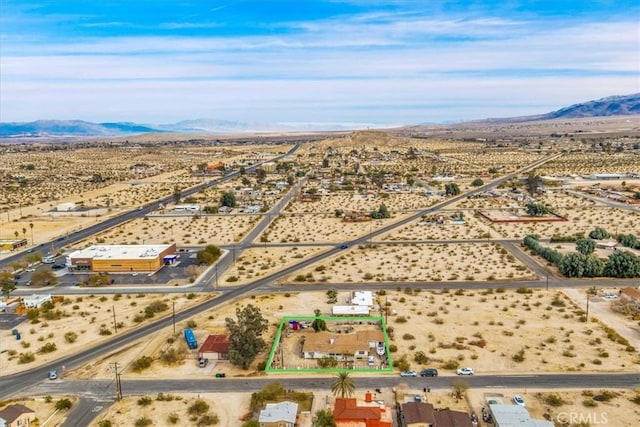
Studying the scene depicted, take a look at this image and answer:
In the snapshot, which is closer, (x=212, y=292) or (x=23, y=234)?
(x=212, y=292)

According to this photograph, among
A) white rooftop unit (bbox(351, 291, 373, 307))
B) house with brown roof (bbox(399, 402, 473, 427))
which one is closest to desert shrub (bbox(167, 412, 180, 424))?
house with brown roof (bbox(399, 402, 473, 427))

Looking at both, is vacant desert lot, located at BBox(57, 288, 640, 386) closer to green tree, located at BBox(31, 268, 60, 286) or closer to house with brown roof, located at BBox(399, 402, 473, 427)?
house with brown roof, located at BBox(399, 402, 473, 427)

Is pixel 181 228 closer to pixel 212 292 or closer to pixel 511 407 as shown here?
pixel 212 292

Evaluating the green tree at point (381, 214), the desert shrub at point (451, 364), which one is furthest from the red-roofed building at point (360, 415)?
the green tree at point (381, 214)

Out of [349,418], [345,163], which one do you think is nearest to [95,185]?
[345,163]

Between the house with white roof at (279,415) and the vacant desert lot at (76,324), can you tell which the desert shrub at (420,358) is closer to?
the house with white roof at (279,415)

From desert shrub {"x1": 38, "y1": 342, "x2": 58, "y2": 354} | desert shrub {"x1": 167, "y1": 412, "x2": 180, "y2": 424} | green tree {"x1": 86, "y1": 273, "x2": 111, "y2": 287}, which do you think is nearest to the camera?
desert shrub {"x1": 167, "y1": 412, "x2": 180, "y2": 424}

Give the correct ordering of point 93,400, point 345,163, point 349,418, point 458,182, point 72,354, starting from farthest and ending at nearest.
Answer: point 345,163 < point 458,182 < point 72,354 < point 93,400 < point 349,418

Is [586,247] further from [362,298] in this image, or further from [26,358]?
[26,358]
